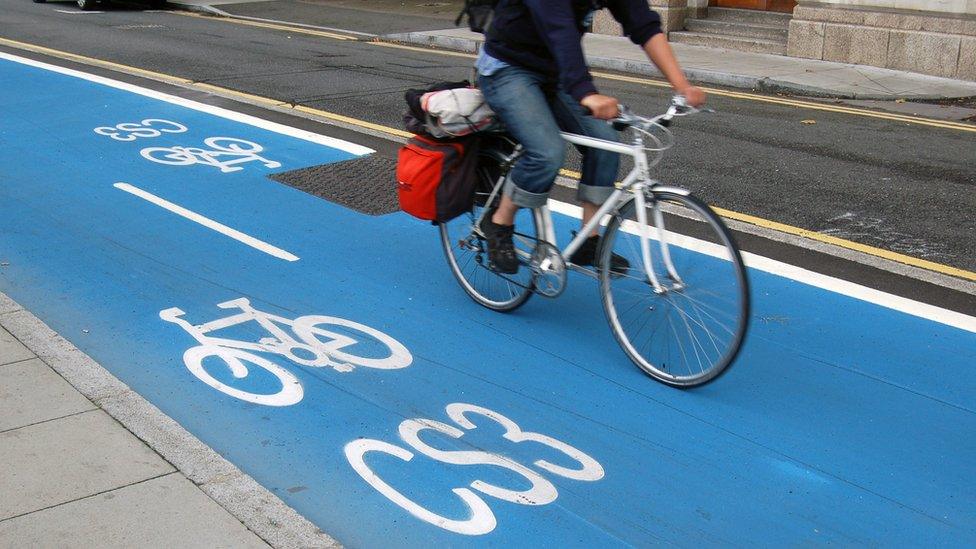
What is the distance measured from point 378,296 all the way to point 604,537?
2518 mm

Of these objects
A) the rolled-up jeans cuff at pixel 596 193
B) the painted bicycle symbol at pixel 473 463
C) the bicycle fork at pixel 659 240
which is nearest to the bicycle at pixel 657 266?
the bicycle fork at pixel 659 240

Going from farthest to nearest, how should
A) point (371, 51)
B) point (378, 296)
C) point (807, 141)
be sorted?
1. point (371, 51)
2. point (807, 141)
3. point (378, 296)

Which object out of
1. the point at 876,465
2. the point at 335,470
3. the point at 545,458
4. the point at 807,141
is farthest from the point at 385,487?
the point at 807,141

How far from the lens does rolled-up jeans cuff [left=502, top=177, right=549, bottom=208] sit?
192 inches

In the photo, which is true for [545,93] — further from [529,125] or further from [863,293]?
[863,293]

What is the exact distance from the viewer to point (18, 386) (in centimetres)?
439

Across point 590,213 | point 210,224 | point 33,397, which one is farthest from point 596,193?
point 210,224

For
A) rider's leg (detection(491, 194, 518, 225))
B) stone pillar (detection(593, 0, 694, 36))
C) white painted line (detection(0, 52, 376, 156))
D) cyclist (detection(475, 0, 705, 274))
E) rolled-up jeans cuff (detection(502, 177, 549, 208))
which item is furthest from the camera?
stone pillar (detection(593, 0, 694, 36))

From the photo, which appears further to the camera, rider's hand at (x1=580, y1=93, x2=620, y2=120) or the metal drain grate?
the metal drain grate

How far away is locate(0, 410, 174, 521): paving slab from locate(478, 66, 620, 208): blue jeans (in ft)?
6.68

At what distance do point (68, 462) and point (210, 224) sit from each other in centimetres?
341

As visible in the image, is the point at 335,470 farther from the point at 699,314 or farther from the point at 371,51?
the point at 371,51

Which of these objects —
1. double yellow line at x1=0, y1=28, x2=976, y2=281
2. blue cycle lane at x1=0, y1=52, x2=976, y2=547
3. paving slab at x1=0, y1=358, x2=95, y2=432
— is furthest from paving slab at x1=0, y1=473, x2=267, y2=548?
double yellow line at x1=0, y1=28, x2=976, y2=281

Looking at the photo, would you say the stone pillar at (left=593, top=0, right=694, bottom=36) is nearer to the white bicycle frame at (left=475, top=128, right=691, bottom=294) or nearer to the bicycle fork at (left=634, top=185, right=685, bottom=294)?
the white bicycle frame at (left=475, top=128, right=691, bottom=294)
